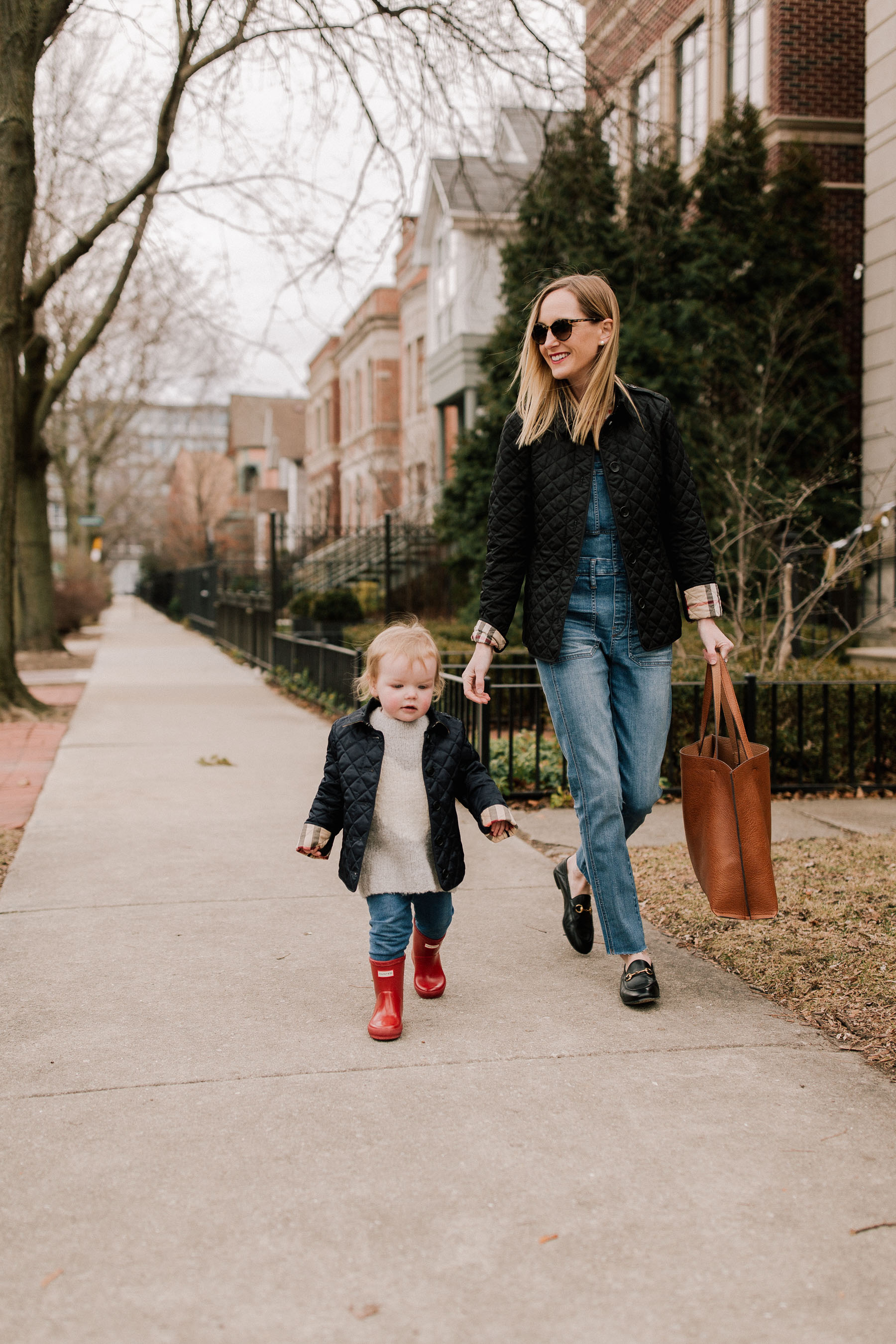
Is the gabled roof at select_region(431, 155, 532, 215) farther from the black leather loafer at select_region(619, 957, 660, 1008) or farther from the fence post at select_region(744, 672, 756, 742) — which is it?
the black leather loafer at select_region(619, 957, 660, 1008)

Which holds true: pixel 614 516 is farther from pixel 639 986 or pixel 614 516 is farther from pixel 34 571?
pixel 34 571

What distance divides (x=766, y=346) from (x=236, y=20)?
19.3ft

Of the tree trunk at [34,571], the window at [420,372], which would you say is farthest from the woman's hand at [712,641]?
the window at [420,372]

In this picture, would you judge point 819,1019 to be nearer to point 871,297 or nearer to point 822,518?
point 822,518

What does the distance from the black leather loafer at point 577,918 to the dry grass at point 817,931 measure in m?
0.40

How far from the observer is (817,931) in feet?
13.8

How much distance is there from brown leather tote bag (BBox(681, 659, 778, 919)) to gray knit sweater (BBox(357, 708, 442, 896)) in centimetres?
77

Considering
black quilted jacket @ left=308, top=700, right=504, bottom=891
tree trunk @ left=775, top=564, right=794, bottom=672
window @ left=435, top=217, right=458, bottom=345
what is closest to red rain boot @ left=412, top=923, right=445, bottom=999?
black quilted jacket @ left=308, top=700, right=504, bottom=891

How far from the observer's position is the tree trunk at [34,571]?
1802cm

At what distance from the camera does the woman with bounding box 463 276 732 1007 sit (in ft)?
11.6

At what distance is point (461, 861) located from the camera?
3.41 meters

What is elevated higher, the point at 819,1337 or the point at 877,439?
the point at 877,439

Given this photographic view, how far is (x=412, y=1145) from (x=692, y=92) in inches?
602

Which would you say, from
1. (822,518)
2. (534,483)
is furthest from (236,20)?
(534,483)
